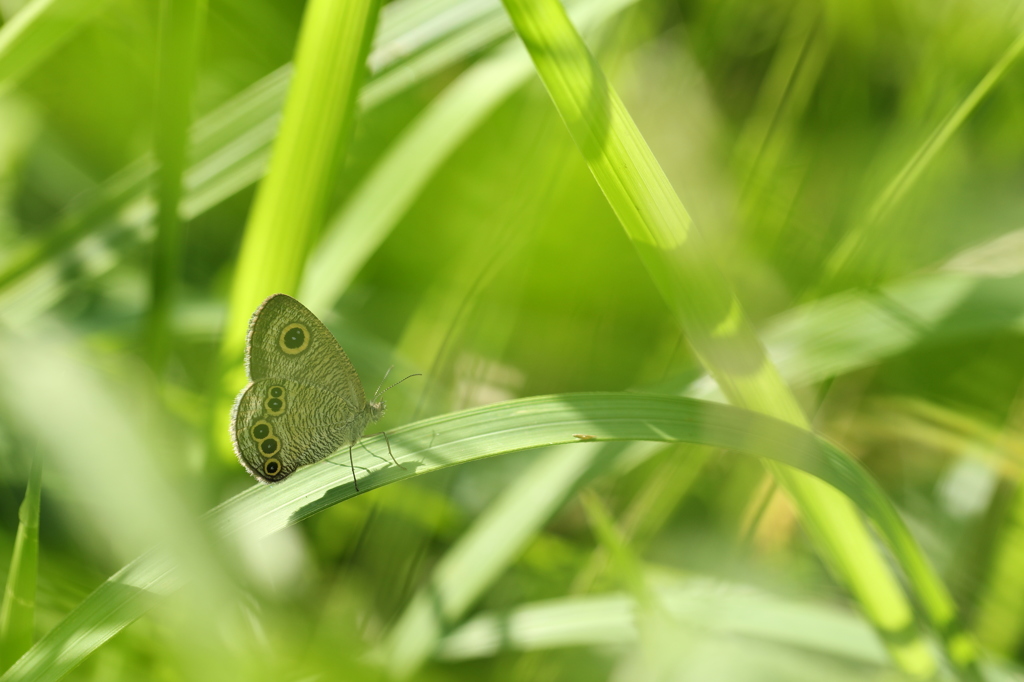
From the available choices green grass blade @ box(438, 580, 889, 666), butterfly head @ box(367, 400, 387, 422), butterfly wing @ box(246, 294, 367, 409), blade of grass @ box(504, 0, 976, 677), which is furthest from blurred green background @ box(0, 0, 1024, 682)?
blade of grass @ box(504, 0, 976, 677)

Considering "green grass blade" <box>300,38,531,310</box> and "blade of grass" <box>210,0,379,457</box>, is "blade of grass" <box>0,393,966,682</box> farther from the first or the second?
"green grass blade" <box>300,38,531,310</box>

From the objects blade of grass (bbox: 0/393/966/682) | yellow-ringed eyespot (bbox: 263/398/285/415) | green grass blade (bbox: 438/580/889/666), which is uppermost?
yellow-ringed eyespot (bbox: 263/398/285/415)

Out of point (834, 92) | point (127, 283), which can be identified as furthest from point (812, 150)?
point (127, 283)

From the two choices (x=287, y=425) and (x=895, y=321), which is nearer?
(x=287, y=425)

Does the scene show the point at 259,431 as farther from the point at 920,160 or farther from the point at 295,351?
the point at 920,160

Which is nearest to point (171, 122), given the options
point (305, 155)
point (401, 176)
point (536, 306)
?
point (305, 155)

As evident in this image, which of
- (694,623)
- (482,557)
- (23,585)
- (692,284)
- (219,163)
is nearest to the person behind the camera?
(692,284)

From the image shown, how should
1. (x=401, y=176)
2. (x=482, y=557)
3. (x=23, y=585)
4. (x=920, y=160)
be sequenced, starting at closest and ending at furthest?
(x=23, y=585)
(x=920, y=160)
(x=482, y=557)
(x=401, y=176)
